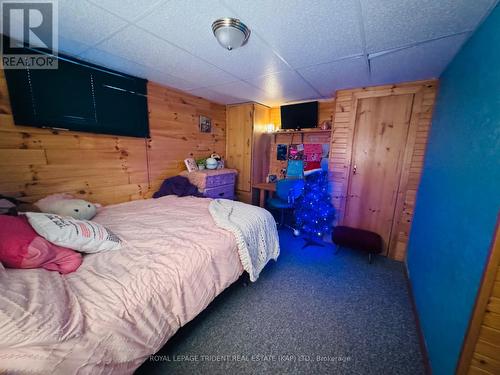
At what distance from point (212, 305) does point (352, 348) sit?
1154mm

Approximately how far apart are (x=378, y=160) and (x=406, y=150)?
313mm

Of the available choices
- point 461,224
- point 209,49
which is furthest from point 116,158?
point 461,224

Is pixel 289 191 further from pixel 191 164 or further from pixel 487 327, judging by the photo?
pixel 487 327

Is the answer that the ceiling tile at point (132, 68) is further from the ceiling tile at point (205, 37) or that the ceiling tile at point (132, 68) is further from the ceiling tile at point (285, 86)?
the ceiling tile at point (285, 86)

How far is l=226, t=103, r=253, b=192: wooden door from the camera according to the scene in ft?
12.2

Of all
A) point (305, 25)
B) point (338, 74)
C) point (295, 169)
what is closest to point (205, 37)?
point (305, 25)

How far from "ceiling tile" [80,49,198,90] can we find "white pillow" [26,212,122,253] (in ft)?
5.43

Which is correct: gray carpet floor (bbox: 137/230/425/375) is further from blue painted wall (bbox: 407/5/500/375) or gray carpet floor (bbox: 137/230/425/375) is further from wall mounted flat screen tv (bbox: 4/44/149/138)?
wall mounted flat screen tv (bbox: 4/44/149/138)

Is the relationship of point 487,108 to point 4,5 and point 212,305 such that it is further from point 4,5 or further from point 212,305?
point 4,5

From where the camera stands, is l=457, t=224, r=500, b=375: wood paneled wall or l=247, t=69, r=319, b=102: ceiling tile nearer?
l=457, t=224, r=500, b=375: wood paneled wall

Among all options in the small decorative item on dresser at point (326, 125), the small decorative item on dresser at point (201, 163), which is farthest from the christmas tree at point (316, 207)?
the small decorative item on dresser at point (201, 163)

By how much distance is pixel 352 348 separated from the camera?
1.39 meters

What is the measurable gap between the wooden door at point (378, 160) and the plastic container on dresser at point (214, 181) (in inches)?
79.5

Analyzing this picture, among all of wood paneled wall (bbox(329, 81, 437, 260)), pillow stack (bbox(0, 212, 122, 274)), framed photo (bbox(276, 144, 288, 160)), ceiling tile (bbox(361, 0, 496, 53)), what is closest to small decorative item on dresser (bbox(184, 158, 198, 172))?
framed photo (bbox(276, 144, 288, 160))
